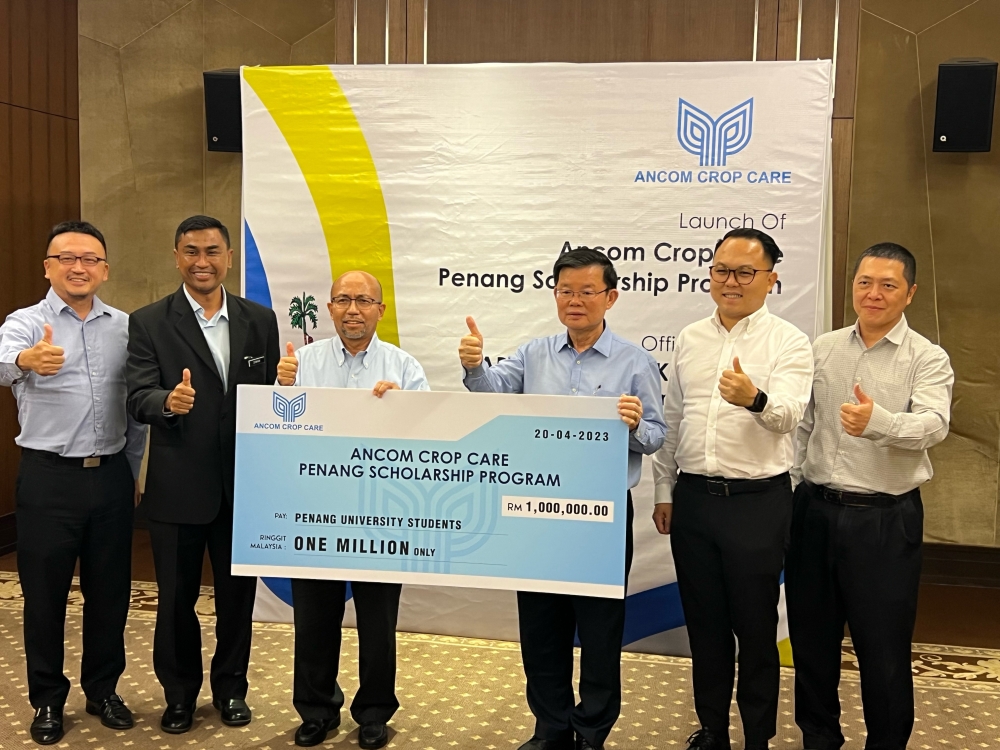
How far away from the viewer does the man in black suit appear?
9.34 feet

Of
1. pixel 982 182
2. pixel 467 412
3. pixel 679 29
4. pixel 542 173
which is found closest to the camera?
pixel 467 412

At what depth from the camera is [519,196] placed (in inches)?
144

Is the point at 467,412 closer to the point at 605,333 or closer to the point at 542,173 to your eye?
the point at 605,333

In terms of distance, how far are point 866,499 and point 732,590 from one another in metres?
0.47

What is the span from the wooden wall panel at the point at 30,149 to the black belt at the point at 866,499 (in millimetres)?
4514

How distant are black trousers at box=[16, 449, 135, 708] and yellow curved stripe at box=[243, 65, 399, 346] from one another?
1.31 metres

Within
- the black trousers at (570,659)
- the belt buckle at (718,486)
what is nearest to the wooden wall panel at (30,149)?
the black trousers at (570,659)

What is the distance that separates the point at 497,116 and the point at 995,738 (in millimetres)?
2901

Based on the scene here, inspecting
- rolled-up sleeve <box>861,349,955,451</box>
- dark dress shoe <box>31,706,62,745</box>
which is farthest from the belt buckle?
dark dress shoe <box>31,706,62,745</box>

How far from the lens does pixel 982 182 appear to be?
4672 mm

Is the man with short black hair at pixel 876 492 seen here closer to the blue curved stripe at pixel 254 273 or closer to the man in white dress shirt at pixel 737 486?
the man in white dress shirt at pixel 737 486

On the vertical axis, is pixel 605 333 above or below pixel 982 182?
below

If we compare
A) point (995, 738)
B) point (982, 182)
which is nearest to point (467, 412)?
point (995, 738)

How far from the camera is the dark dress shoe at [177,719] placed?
2.92m
